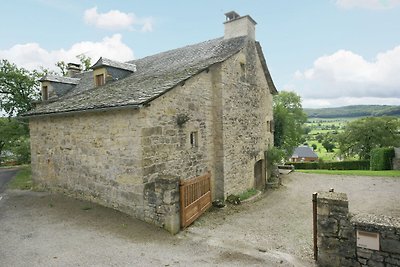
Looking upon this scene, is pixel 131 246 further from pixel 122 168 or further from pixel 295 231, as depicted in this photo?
pixel 295 231

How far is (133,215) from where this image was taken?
346 inches

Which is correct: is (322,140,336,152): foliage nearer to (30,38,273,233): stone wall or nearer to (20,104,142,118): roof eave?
(30,38,273,233): stone wall

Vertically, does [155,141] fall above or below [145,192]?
above

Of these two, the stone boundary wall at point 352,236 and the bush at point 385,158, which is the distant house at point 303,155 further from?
the stone boundary wall at point 352,236

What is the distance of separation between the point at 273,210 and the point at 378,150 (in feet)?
61.1

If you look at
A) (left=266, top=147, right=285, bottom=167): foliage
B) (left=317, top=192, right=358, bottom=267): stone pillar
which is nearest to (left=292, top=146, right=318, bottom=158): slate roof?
(left=266, top=147, right=285, bottom=167): foliage

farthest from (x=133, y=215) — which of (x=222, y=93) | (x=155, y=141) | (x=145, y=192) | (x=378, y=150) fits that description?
(x=378, y=150)

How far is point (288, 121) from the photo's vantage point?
3544cm

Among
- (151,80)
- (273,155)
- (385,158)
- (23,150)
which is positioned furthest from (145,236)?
(385,158)

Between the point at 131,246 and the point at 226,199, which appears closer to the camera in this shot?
the point at 131,246

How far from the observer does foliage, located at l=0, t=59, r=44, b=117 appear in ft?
72.1

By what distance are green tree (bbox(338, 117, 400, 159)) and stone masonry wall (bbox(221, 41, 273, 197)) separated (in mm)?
33643

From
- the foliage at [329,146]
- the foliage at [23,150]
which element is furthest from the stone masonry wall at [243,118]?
the foliage at [329,146]

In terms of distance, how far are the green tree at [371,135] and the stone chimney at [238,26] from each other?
119 feet
